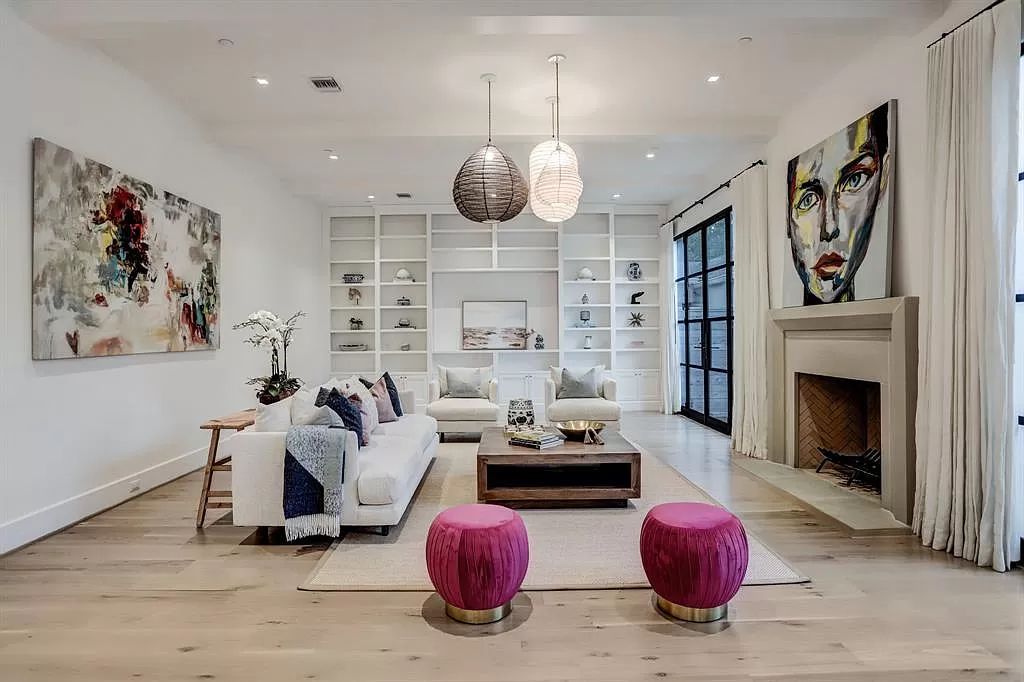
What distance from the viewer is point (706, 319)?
24.8 feet

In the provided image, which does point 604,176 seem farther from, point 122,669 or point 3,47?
point 122,669

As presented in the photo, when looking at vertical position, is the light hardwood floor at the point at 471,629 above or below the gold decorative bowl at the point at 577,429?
below

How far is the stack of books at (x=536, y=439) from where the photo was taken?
13.3 feet

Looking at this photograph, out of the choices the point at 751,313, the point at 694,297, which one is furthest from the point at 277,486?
the point at 694,297

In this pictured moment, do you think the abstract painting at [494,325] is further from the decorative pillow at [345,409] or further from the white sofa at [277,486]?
the white sofa at [277,486]

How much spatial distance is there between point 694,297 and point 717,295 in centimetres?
76

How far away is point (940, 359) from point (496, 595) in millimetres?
2658

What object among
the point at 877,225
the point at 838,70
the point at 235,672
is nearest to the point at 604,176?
the point at 838,70

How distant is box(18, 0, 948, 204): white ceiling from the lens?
10.8ft

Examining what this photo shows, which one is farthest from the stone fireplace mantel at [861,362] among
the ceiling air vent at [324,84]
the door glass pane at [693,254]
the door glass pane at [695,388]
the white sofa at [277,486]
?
the ceiling air vent at [324,84]

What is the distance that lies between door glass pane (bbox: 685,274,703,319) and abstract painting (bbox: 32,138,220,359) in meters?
5.73

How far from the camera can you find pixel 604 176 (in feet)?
23.6

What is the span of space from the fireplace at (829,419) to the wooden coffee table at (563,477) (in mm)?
1777

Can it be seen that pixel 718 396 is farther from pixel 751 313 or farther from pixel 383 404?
pixel 383 404
